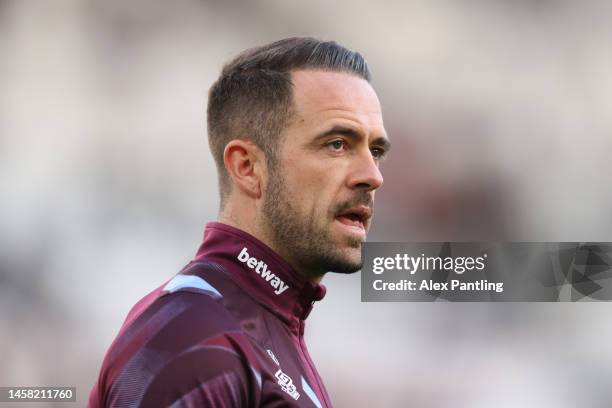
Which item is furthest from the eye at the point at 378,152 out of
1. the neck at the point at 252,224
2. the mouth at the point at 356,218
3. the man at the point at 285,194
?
the neck at the point at 252,224

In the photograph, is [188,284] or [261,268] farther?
[261,268]

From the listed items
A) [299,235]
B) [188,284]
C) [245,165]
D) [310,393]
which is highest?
[245,165]

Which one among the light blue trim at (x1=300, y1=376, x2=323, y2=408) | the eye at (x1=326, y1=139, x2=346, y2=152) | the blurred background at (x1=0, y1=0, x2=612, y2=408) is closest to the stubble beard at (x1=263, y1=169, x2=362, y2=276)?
the eye at (x1=326, y1=139, x2=346, y2=152)

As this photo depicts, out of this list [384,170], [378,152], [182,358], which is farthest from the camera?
[384,170]

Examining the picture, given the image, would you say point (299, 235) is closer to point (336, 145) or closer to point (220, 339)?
point (336, 145)

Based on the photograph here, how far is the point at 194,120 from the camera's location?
398cm

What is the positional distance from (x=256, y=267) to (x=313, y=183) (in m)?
0.18

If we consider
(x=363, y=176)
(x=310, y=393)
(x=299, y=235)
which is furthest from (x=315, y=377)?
(x=363, y=176)

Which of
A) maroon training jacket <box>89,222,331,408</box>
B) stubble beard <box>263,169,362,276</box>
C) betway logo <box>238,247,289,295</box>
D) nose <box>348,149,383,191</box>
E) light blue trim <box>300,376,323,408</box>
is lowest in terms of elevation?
light blue trim <box>300,376,323,408</box>

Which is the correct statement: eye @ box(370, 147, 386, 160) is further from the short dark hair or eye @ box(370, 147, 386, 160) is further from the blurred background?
the blurred background

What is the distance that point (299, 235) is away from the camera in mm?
1482

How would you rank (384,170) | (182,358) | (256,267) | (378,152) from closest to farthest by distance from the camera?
(182,358), (256,267), (378,152), (384,170)

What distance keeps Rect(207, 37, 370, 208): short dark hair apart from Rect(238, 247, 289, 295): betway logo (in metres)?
0.14

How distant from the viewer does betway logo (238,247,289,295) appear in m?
1.45
